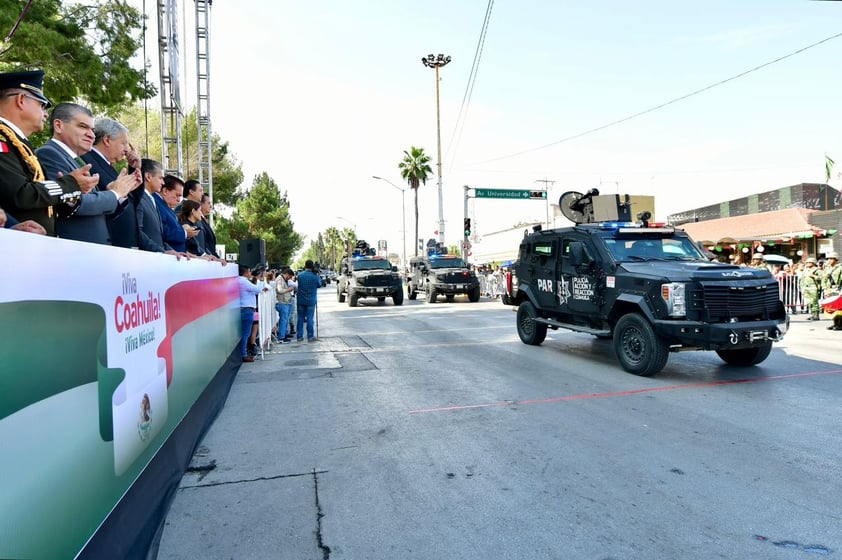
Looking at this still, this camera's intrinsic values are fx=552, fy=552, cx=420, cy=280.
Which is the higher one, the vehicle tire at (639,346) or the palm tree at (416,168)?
the palm tree at (416,168)

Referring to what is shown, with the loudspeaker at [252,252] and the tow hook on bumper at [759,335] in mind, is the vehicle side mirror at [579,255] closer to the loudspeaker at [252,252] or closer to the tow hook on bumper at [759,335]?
the tow hook on bumper at [759,335]

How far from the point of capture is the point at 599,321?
840 cm

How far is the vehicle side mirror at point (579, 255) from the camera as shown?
8.52m

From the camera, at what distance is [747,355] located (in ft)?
25.8

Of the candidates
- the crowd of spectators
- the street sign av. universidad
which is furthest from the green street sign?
the crowd of spectators

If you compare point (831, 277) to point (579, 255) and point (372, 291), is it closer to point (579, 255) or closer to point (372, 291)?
point (579, 255)

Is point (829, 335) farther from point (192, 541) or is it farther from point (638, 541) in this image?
point (192, 541)

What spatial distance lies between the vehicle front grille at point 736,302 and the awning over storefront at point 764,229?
18973mm

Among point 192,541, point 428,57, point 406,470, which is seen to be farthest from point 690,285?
point 428,57

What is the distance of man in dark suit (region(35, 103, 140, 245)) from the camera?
3395 millimetres

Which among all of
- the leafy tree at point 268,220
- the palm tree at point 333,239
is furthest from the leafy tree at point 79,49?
the palm tree at point 333,239

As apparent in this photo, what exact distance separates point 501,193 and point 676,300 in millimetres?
22661

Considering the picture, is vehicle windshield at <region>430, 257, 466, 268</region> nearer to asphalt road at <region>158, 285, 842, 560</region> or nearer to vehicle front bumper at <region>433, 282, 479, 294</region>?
vehicle front bumper at <region>433, 282, 479, 294</region>

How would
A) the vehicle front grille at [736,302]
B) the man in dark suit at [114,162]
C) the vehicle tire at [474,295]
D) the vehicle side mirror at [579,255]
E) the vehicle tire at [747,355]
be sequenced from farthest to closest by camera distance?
the vehicle tire at [474,295], the vehicle side mirror at [579,255], the vehicle tire at [747,355], the vehicle front grille at [736,302], the man in dark suit at [114,162]
